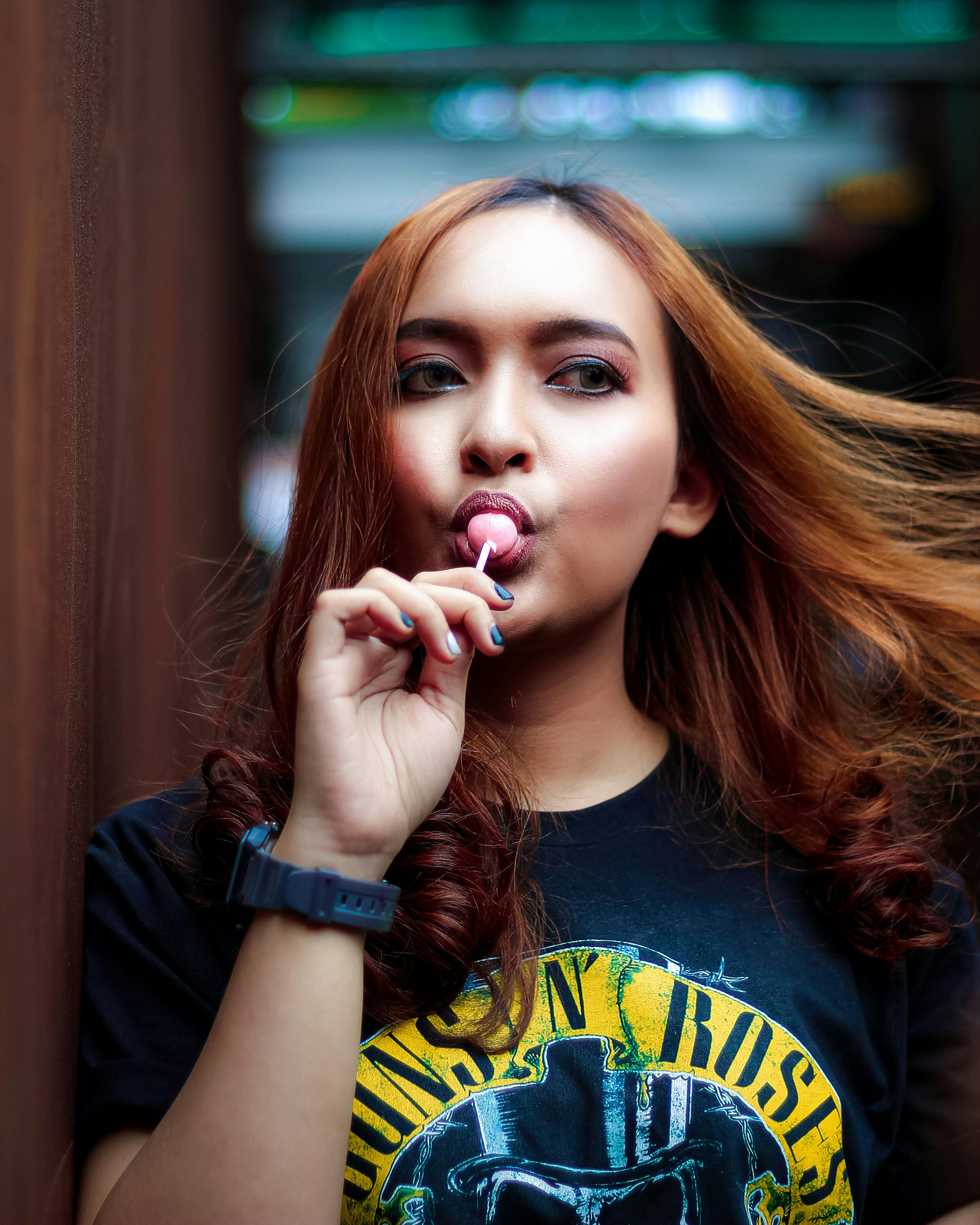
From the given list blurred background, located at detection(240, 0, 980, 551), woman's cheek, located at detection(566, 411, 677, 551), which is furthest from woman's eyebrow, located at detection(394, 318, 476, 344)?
blurred background, located at detection(240, 0, 980, 551)

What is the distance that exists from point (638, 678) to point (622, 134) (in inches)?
83.3

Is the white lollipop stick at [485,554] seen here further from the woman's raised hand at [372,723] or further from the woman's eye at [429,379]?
the woman's eye at [429,379]

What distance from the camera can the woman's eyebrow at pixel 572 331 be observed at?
119 cm

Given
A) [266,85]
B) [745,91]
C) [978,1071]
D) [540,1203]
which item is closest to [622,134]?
[745,91]

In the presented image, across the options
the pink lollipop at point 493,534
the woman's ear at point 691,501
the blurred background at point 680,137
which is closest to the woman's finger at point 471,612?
the pink lollipop at point 493,534

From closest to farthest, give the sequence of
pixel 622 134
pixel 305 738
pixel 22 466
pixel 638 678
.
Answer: pixel 22 466
pixel 305 738
pixel 638 678
pixel 622 134

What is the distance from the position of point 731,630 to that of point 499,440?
0.53 m

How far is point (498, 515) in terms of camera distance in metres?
1.12

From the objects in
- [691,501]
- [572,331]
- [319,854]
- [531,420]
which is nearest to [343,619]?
[319,854]

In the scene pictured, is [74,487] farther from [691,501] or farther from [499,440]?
[691,501]

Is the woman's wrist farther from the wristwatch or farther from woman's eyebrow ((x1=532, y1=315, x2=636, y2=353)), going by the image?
woman's eyebrow ((x1=532, y1=315, x2=636, y2=353))

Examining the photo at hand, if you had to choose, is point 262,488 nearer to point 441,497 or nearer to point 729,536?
point 441,497

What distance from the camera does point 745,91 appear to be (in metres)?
3.11

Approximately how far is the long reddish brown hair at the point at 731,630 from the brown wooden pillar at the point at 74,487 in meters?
0.17
